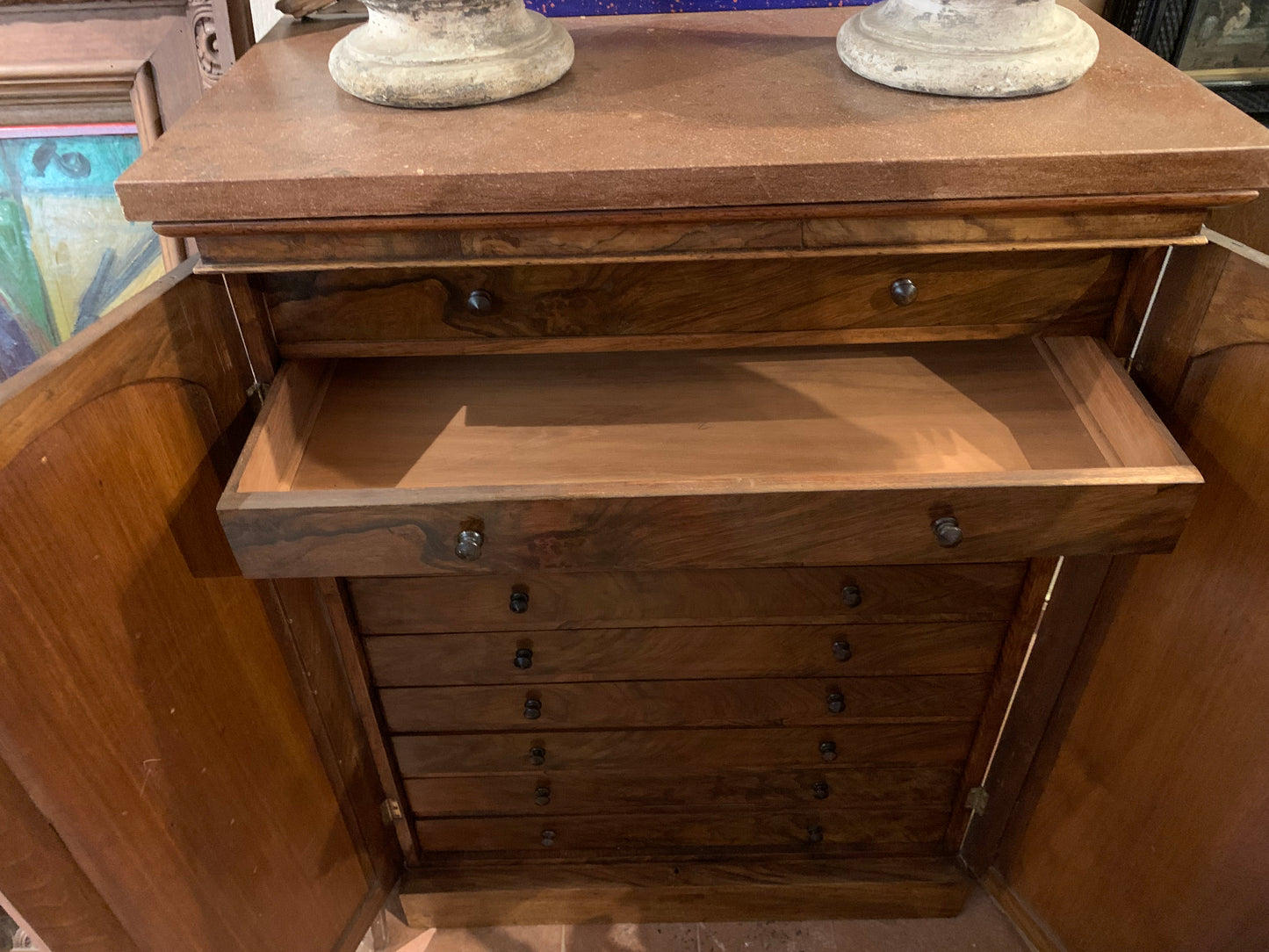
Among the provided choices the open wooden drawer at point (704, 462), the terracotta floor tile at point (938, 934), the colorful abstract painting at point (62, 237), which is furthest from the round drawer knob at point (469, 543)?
the terracotta floor tile at point (938, 934)

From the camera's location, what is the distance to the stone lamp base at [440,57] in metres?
0.84

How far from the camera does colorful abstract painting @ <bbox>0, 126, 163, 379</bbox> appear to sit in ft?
4.02

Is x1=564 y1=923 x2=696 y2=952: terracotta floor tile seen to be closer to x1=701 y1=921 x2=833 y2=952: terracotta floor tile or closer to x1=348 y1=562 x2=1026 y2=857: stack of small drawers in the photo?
x1=701 y1=921 x2=833 y2=952: terracotta floor tile

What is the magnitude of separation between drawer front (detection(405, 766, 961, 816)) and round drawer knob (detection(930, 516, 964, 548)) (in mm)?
552

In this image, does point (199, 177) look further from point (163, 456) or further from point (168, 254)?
point (168, 254)

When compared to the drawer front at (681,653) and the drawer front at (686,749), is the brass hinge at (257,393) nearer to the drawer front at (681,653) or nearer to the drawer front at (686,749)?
the drawer front at (681,653)

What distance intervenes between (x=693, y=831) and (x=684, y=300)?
2.68ft

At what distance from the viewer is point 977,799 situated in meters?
1.27

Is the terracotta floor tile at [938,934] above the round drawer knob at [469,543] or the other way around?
the other way around

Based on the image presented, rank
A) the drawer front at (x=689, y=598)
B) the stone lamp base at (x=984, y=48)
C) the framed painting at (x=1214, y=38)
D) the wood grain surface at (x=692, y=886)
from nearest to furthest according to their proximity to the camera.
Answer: the stone lamp base at (x=984, y=48) → the drawer front at (x=689, y=598) → the framed painting at (x=1214, y=38) → the wood grain surface at (x=692, y=886)

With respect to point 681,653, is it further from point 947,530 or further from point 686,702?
point 947,530

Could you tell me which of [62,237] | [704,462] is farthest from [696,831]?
[62,237]

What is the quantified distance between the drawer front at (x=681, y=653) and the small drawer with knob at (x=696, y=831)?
0.98 ft

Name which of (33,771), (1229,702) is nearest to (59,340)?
(33,771)
